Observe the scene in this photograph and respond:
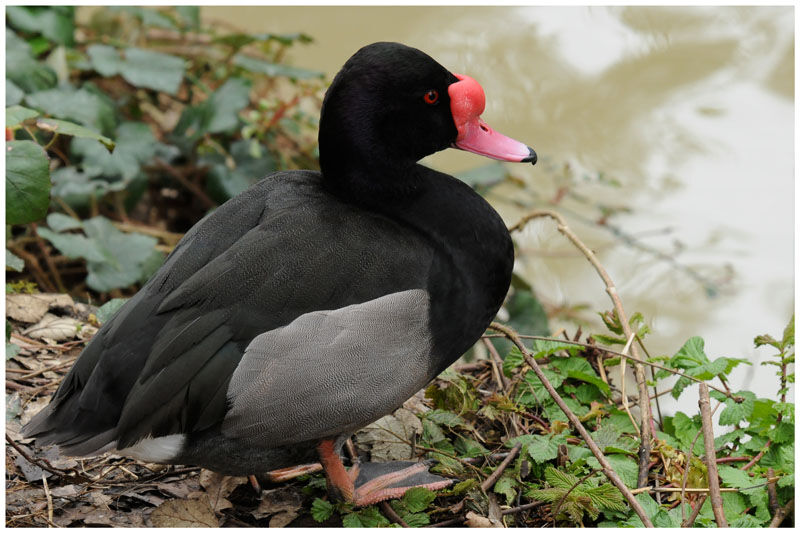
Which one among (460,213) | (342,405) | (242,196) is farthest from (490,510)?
(242,196)

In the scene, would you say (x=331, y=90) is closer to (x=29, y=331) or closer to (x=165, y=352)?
(x=165, y=352)

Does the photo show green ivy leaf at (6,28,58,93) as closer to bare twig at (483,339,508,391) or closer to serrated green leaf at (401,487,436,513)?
bare twig at (483,339,508,391)

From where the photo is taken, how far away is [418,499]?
2.54m

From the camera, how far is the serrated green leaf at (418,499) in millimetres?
2533

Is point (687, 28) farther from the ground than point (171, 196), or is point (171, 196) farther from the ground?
point (687, 28)

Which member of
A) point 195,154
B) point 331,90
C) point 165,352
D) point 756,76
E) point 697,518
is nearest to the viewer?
point 165,352

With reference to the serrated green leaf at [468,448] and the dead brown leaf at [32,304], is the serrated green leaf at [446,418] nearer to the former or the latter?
the serrated green leaf at [468,448]

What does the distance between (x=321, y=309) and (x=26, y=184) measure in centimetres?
116

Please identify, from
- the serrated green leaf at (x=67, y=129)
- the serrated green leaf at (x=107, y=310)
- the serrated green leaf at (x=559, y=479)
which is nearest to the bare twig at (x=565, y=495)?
the serrated green leaf at (x=559, y=479)

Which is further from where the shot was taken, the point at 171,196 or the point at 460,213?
the point at 171,196

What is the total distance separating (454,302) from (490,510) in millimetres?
605

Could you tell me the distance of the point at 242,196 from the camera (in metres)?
2.70

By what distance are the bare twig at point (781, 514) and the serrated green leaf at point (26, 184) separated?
7.78ft

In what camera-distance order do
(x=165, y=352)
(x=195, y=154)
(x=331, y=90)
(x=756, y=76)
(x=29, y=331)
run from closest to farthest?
(x=165, y=352)
(x=331, y=90)
(x=29, y=331)
(x=195, y=154)
(x=756, y=76)
